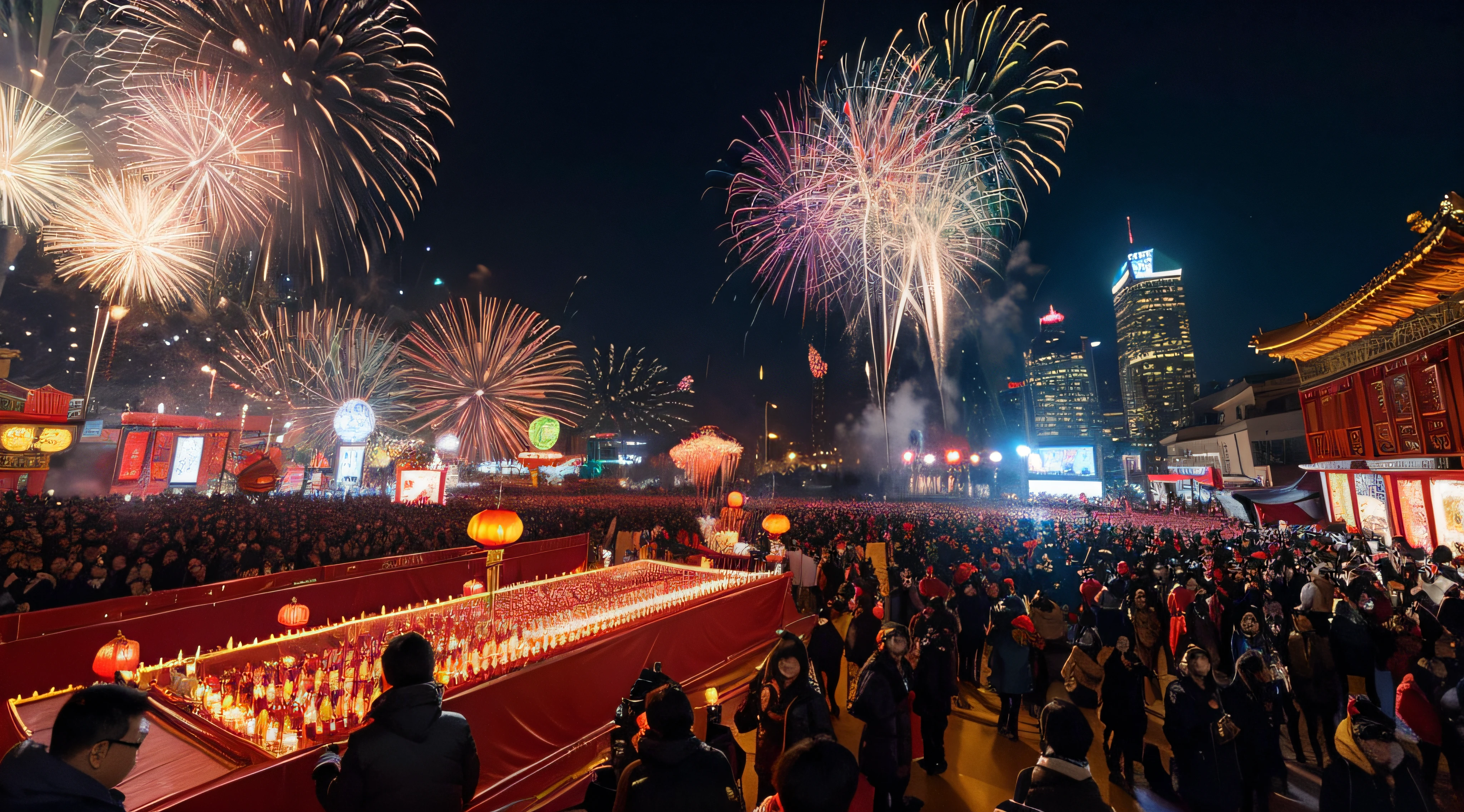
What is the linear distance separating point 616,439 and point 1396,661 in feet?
252

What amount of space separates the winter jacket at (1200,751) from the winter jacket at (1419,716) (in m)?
1.51

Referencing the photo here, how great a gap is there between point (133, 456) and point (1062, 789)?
131 feet

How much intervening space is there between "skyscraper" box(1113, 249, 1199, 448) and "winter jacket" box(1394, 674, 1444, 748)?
583 feet

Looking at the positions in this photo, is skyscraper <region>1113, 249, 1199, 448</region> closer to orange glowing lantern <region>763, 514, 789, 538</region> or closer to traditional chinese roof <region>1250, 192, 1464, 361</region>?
traditional chinese roof <region>1250, 192, 1464, 361</region>

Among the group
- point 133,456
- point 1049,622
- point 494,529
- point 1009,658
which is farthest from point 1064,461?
point 133,456

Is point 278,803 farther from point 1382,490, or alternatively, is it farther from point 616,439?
point 616,439

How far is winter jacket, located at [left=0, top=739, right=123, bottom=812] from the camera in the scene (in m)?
1.69

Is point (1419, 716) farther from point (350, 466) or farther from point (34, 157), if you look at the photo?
point (350, 466)

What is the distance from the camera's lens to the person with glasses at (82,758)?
1.72m

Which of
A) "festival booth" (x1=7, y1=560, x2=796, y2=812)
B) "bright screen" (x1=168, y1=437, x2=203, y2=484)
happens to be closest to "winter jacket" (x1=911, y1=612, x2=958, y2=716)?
"festival booth" (x1=7, y1=560, x2=796, y2=812)

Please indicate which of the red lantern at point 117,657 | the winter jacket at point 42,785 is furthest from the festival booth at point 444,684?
the winter jacket at point 42,785

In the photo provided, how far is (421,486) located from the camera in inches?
992

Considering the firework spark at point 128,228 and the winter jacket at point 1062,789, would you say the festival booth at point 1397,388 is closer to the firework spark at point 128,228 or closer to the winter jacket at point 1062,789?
the winter jacket at point 1062,789

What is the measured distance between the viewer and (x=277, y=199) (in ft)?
52.5
